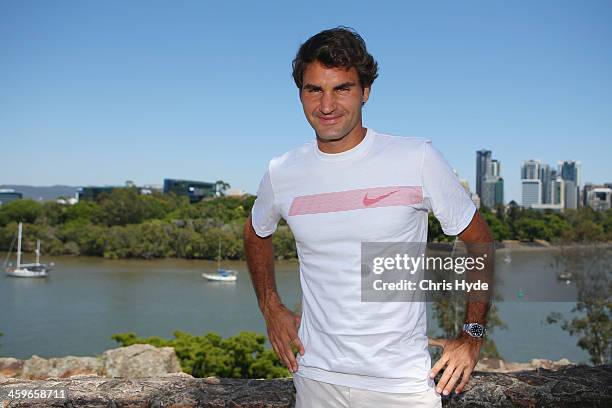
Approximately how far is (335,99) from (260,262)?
444 mm

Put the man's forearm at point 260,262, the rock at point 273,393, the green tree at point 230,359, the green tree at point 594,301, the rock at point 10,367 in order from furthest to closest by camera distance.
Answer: the green tree at point 594,301 → the green tree at point 230,359 → the rock at point 10,367 → the rock at point 273,393 → the man's forearm at point 260,262

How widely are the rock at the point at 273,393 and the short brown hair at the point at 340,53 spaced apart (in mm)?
828

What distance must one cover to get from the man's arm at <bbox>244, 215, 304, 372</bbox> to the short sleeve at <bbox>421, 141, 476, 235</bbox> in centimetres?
40

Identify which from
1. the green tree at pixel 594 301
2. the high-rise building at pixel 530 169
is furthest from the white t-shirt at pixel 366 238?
the high-rise building at pixel 530 169

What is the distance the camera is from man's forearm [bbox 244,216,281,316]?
4.37 feet

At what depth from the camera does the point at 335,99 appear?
109 centimetres

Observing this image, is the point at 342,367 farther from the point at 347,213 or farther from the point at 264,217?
the point at 264,217

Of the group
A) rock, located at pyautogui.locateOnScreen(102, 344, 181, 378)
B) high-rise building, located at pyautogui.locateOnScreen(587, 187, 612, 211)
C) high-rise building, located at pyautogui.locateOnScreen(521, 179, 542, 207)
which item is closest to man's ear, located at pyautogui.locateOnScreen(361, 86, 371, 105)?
rock, located at pyautogui.locateOnScreen(102, 344, 181, 378)

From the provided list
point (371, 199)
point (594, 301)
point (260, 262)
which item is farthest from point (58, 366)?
point (594, 301)

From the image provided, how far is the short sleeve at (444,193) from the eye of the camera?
3.33ft

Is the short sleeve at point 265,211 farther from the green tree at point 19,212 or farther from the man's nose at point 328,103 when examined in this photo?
the green tree at point 19,212

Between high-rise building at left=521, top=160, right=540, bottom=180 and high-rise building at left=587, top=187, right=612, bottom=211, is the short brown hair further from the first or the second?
high-rise building at left=521, top=160, right=540, bottom=180

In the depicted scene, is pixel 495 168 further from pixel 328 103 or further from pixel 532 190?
pixel 328 103

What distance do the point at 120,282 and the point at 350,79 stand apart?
18.0m
